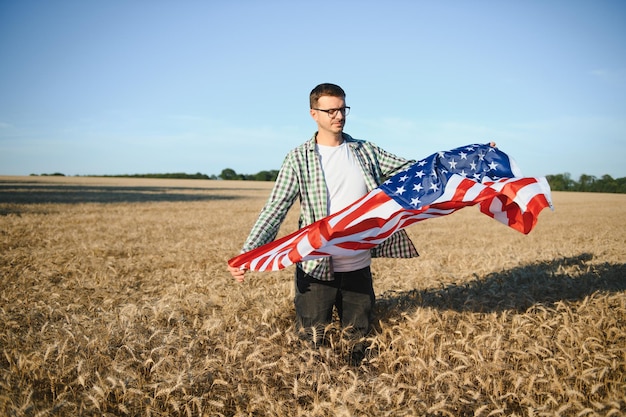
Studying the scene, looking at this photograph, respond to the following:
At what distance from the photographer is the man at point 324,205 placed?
3793 mm

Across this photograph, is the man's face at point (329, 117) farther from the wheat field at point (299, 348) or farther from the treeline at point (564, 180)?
the treeline at point (564, 180)

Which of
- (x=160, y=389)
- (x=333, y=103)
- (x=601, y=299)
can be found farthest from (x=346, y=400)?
(x=601, y=299)

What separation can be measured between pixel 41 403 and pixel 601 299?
621 centimetres

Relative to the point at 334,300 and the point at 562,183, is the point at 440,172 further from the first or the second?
the point at 562,183

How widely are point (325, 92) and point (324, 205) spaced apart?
1082mm

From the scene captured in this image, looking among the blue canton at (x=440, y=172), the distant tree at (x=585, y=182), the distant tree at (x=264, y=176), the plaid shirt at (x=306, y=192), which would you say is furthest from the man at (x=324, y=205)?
the distant tree at (x=264, y=176)

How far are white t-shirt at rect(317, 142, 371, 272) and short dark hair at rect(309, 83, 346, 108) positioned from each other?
466 millimetres

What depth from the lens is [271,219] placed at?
392 cm

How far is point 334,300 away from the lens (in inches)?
155

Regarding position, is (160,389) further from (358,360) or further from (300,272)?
(358,360)

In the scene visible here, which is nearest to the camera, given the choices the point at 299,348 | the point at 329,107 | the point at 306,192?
the point at 329,107

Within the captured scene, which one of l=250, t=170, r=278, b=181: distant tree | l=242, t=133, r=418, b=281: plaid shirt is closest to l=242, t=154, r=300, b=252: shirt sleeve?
l=242, t=133, r=418, b=281: plaid shirt

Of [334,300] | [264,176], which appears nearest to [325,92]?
[334,300]

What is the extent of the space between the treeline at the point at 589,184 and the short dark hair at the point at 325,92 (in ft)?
226
